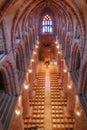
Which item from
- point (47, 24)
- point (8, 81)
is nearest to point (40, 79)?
point (47, 24)

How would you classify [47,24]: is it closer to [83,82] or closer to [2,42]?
[83,82]

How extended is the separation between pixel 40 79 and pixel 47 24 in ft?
34.3

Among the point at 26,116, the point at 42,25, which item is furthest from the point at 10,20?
the point at 42,25

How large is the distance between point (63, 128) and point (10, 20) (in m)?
10.5

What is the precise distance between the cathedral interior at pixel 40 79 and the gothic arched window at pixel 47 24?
99 cm

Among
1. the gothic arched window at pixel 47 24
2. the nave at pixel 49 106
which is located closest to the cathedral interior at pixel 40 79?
the nave at pixel 49 106

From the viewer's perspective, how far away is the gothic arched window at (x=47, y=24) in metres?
33.4

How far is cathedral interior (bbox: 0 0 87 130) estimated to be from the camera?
13766 mm

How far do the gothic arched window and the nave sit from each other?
331 inches

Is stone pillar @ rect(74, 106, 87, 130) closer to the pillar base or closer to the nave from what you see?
the nave

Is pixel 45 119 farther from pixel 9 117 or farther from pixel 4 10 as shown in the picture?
pixel 4 10

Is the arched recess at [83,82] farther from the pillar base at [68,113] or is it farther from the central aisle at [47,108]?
the central aisle at [47,108]

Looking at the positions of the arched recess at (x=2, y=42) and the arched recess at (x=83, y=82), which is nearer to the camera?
the arched recess at (x=2, y=42)

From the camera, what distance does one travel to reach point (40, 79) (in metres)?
28.4
